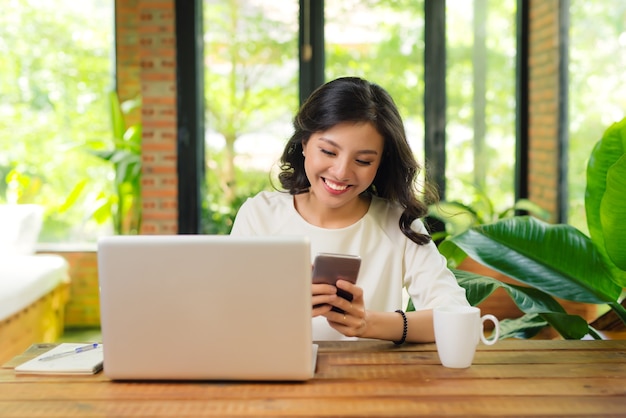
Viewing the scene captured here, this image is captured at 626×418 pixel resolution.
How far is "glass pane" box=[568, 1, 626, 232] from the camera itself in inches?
155

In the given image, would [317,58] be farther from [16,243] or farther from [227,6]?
[16,243]

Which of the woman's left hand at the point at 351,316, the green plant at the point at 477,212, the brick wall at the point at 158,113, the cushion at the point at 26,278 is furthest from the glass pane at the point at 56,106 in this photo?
the woman's left hand at the point at 351,316

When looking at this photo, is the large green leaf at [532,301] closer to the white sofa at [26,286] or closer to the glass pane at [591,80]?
the glass pane at [591,80]

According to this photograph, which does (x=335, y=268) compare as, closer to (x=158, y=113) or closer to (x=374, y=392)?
(x=374, y=392)

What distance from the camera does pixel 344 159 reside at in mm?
1918

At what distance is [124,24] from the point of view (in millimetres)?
5477

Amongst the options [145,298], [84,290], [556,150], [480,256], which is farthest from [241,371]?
[84,290]

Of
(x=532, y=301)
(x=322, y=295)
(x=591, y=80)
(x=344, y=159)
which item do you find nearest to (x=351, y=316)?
(x=322, y=295)

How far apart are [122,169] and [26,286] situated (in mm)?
1081

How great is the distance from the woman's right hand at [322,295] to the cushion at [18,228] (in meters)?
3.57

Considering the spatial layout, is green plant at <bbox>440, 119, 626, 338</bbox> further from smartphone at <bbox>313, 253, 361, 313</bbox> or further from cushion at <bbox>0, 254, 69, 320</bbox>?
cushion at <bbox>0, 254, 69, 320</bbox>

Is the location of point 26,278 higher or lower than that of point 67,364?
lower

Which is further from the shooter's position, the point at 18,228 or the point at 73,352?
the point at 18,228

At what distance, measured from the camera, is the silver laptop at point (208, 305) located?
1.36 meters
